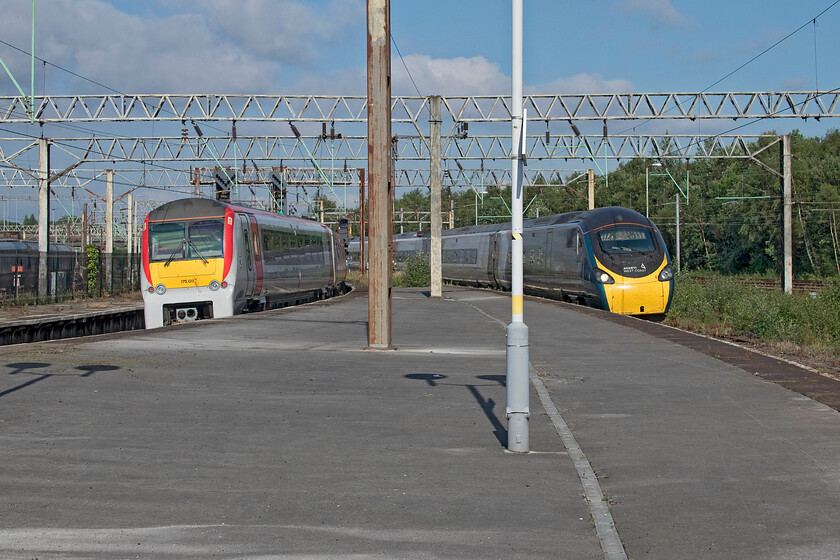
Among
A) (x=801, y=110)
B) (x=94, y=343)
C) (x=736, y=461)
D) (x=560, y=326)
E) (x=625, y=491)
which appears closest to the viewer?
(x=625, y=491)

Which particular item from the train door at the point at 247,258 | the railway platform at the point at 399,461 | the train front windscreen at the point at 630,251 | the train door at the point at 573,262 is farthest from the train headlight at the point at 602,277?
the railway platform at the point at 399,461

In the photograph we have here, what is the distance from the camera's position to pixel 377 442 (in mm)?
8445

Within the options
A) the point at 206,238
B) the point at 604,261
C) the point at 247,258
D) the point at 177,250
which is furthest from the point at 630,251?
the point at 177,250

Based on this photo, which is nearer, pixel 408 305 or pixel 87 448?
pixel 87 448

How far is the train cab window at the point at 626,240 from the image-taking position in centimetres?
2919

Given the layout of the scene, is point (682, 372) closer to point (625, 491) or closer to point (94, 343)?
point (625, 491)

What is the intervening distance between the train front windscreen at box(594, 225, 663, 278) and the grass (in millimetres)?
1969

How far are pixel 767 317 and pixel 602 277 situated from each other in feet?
22.6

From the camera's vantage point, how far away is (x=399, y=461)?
770 cm

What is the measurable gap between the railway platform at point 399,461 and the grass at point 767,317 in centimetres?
847

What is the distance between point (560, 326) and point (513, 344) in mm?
14344

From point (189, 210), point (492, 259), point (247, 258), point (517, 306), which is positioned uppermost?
point (189, 210)

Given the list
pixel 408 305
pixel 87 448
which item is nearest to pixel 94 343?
pixel 87 448

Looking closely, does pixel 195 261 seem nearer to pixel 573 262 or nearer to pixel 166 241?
pixel 166 241
